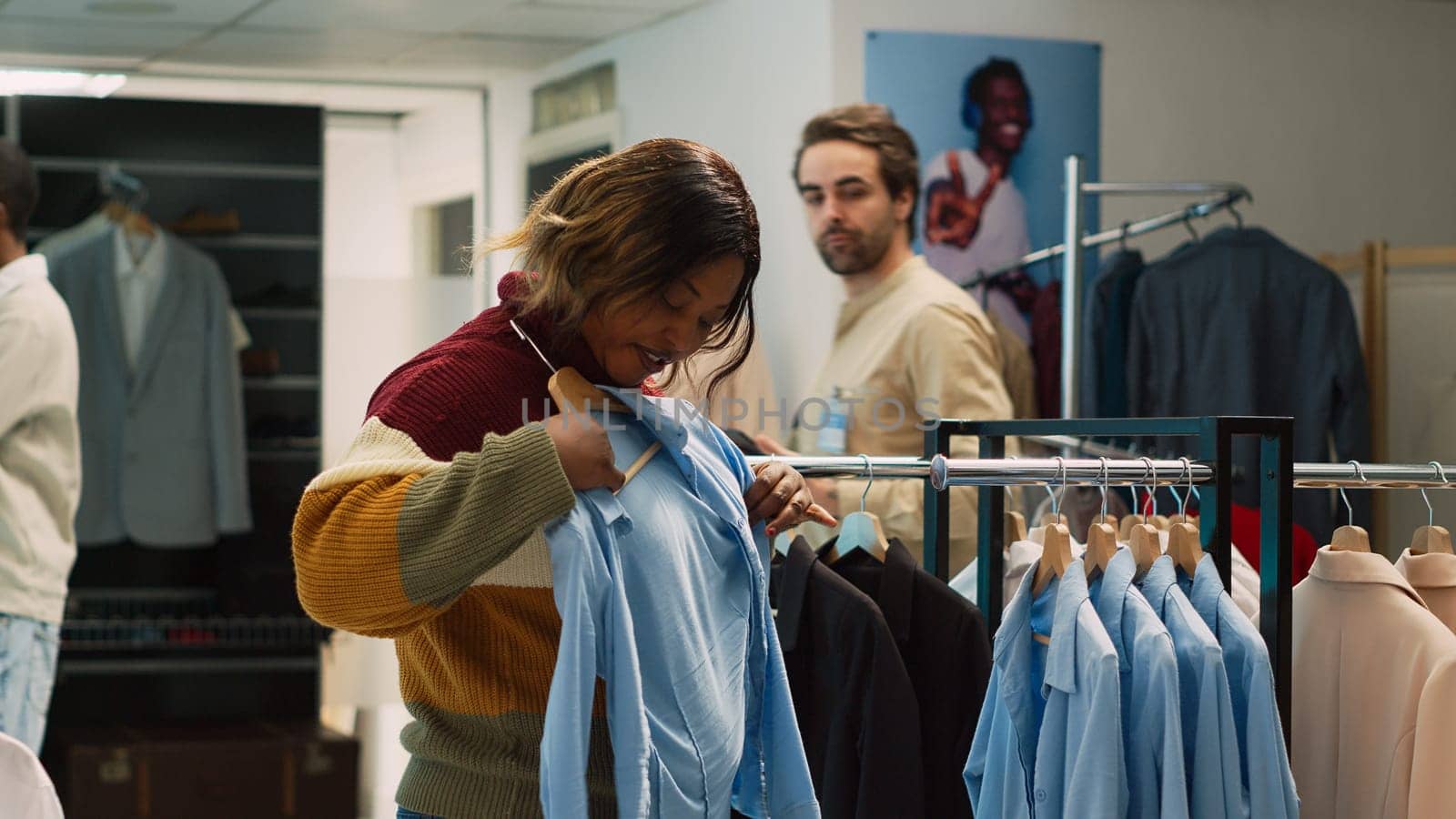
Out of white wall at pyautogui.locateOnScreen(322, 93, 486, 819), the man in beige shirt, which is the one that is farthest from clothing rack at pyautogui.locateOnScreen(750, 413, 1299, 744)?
white wall at pyautogui.locateOnScreen(322, 93, 486, 819)

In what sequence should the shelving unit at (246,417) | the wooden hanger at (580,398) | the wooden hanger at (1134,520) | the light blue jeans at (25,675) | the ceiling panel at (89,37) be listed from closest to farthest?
the wooden hanger at (580,398), the wooden hanger at (1134,520), the light blue jeans at (25,675), the ceiling panel at (89,37), the shelving unit at (246,417)

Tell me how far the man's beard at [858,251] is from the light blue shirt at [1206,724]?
6.80ft

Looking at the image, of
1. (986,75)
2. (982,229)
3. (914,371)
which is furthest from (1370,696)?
(986,75)

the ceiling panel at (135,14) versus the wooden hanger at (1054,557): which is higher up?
the ceiling panel at (135,14)

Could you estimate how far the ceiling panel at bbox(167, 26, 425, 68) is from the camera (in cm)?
532

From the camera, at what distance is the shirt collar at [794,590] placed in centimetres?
197

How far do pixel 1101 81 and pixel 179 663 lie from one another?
3.62 meters

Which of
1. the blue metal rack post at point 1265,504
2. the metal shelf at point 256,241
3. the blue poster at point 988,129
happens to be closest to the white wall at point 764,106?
the blue poster at point 988,129

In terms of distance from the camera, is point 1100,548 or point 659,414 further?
point 1100,548

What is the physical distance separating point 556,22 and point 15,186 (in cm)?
229

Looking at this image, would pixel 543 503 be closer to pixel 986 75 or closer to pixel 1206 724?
pixel 1206 724

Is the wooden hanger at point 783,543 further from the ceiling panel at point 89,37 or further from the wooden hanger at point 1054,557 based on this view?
the ceiling panel at point 89,37

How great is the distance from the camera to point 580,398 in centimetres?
137

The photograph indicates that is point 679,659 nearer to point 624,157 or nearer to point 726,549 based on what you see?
point 726,549
